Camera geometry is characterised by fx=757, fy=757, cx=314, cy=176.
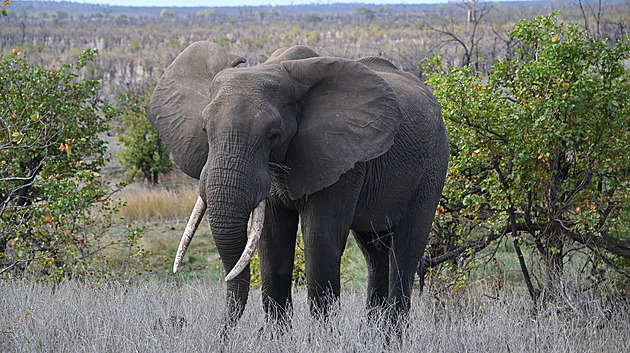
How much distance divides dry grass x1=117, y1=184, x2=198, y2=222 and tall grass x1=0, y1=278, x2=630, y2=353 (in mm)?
6839

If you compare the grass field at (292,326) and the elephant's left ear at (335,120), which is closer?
the elephant's left ear at (335,120)

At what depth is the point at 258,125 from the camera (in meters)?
4.38

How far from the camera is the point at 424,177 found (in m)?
5.81

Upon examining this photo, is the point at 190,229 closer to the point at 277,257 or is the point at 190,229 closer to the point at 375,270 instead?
the point at 277,257

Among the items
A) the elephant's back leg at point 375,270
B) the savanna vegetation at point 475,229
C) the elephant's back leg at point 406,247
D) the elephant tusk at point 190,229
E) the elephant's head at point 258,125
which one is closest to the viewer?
the elephant's head at point 258,125

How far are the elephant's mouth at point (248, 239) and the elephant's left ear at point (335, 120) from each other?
1.34 feet

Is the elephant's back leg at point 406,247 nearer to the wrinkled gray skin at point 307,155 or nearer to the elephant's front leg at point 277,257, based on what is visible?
the wrinkled gray skin at point 307,155

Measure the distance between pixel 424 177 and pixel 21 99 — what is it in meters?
4.69

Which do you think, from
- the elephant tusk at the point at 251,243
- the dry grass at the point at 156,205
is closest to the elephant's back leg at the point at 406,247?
the elephant tusk at the point at 251,243

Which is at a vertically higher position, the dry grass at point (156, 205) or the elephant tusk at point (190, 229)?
the elephant tusk at point (190, 229)

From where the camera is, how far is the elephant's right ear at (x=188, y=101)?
4.83 metres

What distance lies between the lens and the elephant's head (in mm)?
4324

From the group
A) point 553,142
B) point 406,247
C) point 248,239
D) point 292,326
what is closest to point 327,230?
point 248,239

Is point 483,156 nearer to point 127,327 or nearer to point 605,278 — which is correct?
point 605,278
